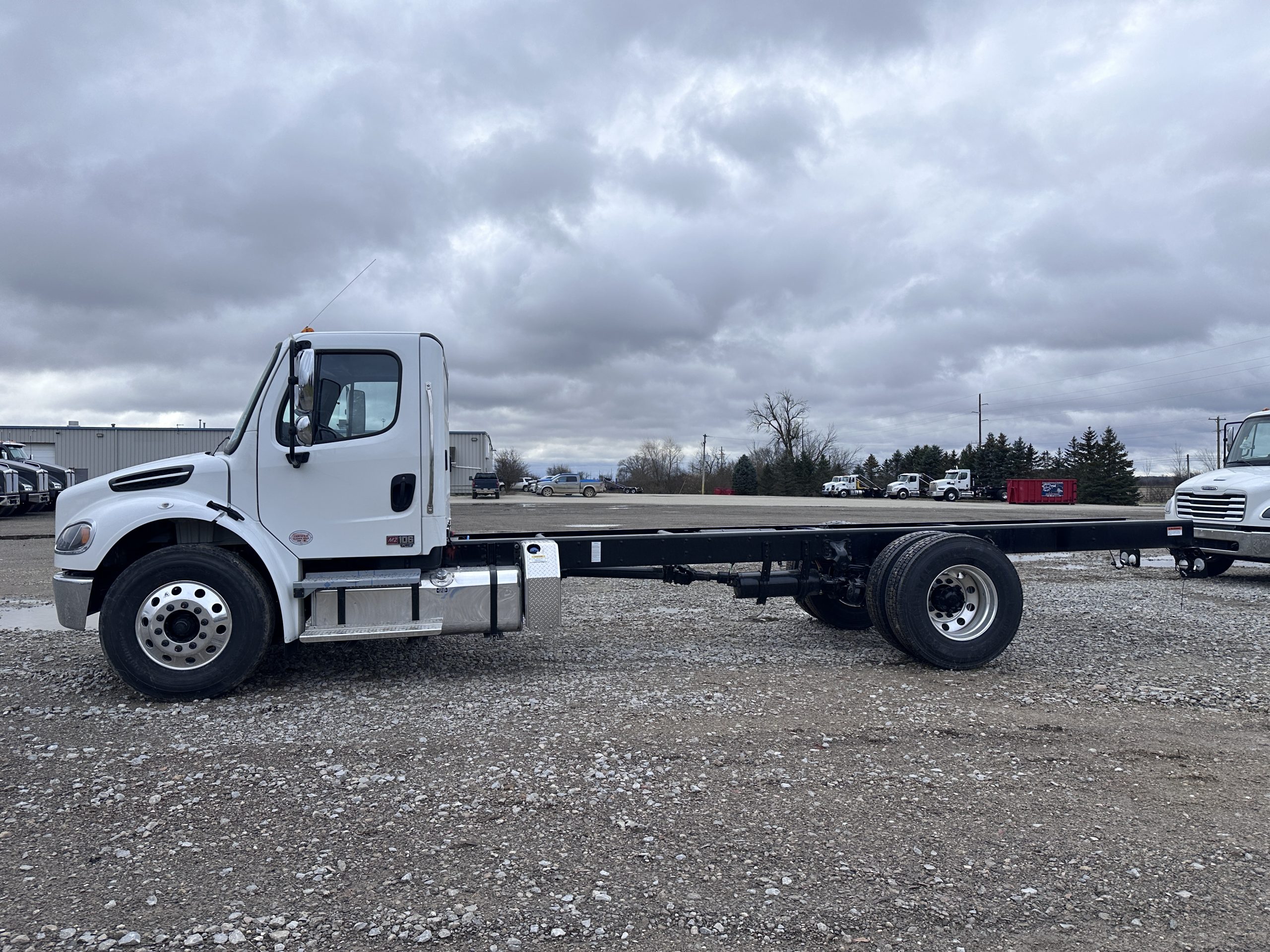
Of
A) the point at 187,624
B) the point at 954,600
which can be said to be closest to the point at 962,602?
the point at 954,600

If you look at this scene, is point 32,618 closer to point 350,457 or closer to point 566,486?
point 350,457

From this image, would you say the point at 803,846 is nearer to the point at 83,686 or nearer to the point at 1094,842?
the point at 1094,842

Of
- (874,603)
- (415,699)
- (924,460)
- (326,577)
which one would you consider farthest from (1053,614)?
(924,460)

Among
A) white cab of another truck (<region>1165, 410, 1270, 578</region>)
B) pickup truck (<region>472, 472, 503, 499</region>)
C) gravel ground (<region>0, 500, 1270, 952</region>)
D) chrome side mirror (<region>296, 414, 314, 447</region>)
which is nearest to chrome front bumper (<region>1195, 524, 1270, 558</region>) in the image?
white cab of another truck (<region>1165, 410, 1270, 578</region>)

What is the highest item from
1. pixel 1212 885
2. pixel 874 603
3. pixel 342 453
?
pixel 342 453

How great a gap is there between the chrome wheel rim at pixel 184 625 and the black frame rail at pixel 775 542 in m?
1.69

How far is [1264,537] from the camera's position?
10422mm

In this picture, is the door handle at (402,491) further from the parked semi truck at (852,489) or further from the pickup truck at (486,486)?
the parked semi truck at (852,489)

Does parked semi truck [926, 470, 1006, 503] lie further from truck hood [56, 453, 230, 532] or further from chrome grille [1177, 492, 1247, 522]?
truck hood [56, 453, 230, 532]

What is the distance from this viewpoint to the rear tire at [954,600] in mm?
6324

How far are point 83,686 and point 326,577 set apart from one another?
199cm

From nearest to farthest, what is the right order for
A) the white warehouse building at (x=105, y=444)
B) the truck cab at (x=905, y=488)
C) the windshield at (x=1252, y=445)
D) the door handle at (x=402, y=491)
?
the door handle at (x=402, y=491)
the windshield at (x=1252, y=445)
the white warehouse building at (x=105, y=444)
the truck cab at (x=905, y=488)

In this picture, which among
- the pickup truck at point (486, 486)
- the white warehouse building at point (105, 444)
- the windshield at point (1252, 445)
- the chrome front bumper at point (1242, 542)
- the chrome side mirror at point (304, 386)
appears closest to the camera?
the chrome side mirror at point (304, 386)

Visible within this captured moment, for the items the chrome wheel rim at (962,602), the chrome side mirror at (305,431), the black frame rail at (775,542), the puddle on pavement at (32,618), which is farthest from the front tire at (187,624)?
the chrome wheel rim at (962,602)
